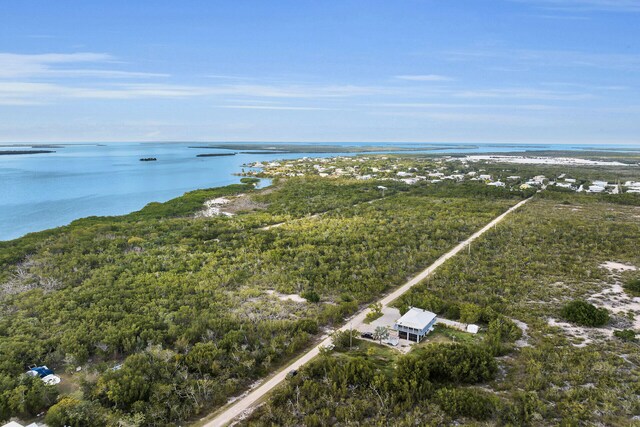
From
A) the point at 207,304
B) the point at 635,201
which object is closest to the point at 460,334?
the point at 207,304

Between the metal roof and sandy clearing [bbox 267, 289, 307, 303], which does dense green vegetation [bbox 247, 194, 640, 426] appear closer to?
the metal roof

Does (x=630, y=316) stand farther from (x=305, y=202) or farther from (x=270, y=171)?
(x=270, y=171)

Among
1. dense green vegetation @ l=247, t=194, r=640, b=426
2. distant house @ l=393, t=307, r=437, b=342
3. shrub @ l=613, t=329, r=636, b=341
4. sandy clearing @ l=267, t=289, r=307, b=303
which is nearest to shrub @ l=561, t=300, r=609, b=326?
dense green vegetation @ l=247, t=194, r=640, b=426

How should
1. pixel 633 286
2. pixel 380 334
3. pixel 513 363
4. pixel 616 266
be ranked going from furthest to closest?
pixel 616 266 < pixel 633 286 < pixel 380 334 < pixel 513 363

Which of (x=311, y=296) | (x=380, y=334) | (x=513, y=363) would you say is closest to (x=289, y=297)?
(x=311, y=296)

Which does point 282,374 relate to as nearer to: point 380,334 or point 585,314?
point 380,334

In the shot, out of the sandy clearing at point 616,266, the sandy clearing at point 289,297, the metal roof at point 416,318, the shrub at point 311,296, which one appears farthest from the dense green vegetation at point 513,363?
the sandy clearing at point 289,297
